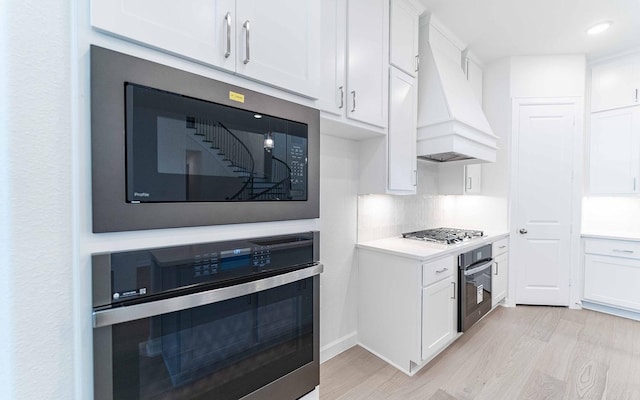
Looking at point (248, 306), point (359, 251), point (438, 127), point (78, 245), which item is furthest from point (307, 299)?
point (438, 127)

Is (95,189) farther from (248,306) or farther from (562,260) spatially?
(562,260)

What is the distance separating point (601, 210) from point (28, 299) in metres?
4.98

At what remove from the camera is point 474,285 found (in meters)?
2.52

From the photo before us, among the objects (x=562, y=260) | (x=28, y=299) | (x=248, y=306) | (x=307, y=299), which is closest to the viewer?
(x=28, y=299)

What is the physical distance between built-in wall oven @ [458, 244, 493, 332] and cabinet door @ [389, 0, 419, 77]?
167 cm

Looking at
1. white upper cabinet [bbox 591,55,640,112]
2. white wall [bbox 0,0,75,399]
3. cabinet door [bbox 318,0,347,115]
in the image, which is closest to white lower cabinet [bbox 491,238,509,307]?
white upper cabinet [bbox 591,55,640,112]

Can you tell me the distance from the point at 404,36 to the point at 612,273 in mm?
3386

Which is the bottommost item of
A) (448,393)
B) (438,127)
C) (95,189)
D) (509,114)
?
(448,393)

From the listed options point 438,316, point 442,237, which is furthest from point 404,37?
point 438,316

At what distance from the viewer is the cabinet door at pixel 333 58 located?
1646mm

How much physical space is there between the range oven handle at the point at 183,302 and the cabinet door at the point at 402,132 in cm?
145

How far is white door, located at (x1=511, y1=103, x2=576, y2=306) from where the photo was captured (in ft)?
10.4

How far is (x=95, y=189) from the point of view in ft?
2.18

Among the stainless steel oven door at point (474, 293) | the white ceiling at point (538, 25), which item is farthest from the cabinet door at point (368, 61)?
the stainless steel oven door at point (474, 293)
